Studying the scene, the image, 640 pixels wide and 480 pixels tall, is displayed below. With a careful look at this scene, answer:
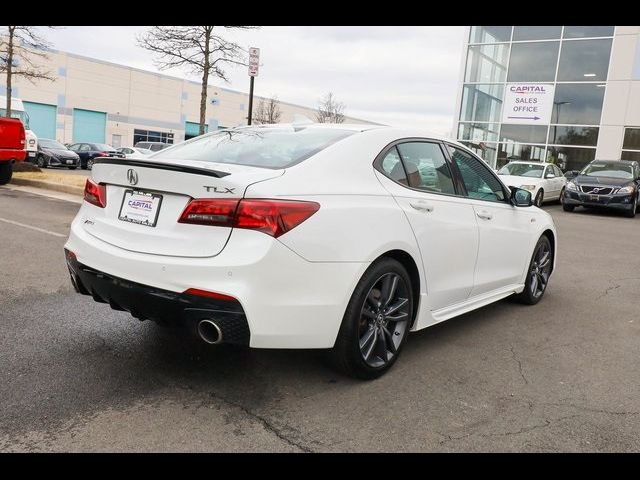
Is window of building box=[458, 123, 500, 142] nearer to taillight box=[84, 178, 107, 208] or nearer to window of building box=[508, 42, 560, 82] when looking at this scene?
window of building box=[508, 42, 560, 82]

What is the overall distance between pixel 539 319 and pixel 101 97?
54286 mm

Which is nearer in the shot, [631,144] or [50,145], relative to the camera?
[631,144]

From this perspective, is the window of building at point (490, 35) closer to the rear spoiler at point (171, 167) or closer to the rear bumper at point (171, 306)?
the rear spoiler at point (171, 167)

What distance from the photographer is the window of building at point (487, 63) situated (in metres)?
27.0

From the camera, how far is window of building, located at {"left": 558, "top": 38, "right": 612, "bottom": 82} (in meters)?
24.8

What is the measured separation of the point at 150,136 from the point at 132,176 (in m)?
57.2

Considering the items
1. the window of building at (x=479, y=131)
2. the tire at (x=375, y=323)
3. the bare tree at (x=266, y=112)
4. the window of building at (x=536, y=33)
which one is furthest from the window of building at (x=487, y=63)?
the bare tree at (x=266, y=112)

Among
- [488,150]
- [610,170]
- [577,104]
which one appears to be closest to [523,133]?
[488,150]

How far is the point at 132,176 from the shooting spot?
3.25 metres

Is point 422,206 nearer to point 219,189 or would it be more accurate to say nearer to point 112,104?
point 219,189

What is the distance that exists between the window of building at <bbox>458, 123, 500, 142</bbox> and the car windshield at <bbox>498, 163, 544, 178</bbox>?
9.38 metres

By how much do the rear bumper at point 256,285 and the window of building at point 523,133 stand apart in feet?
82.3
